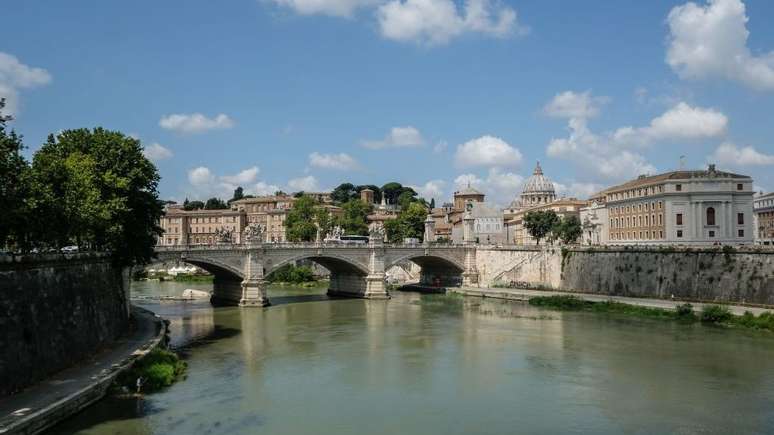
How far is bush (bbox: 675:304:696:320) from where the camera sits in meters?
35.4

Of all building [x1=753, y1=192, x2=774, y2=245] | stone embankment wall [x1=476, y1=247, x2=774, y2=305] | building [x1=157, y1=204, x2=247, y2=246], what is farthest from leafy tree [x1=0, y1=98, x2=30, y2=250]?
building [x1=157, y1=204, x2=247, y2=246]

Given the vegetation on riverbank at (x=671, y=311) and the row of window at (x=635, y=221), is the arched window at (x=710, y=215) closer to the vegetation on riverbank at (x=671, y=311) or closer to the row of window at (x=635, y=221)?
the row of window at (x=635, y=221)

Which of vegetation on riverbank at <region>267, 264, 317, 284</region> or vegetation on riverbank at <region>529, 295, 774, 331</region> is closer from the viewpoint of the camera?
vegetation on riverbank at <region>529, 295, 774, 331</region>

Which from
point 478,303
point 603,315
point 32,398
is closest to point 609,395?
point 32,398

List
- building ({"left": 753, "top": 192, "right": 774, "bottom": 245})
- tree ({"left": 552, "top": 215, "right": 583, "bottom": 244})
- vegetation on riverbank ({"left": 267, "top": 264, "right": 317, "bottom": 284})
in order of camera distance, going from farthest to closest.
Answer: building ({"left": 753, "top": 192, "right": 774, "bottom": 245}), tree ({"left": 552, "top": 215, "right": 583, "bottom": 244}), vegetation on riverbank ({"left": 267, "top": 264, "right": 317, "bottom": 284})

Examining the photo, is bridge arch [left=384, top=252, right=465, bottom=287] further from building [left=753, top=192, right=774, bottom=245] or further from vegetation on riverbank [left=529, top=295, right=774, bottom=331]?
building [left=753, top=192, right=774, bottom=245]

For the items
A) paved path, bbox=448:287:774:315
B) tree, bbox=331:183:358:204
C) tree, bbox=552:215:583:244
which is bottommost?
paved path, bbox=448:287:774:315

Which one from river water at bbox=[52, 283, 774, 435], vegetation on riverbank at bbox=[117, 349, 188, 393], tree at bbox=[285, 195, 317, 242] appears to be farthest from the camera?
tree at bbox=[285, 195, 317, 242]

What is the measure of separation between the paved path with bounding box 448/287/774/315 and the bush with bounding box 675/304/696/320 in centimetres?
79

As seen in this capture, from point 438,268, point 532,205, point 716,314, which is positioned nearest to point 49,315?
point 716,314

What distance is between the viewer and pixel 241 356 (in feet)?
90.6

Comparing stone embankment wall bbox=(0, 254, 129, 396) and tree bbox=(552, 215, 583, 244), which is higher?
tree bbox=(552, 215, 583, 244)

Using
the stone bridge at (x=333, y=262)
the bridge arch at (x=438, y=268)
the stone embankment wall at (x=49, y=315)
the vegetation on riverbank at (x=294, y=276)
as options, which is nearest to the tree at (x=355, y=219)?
the vegetation on riverbank at (x=294, y=276)

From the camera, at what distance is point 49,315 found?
20.4 m
